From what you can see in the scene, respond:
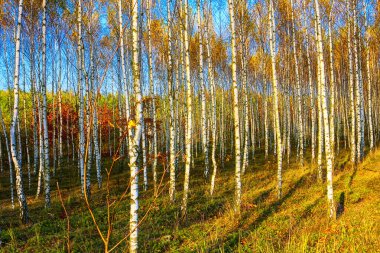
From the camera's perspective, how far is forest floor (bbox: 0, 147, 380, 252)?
5.57 m

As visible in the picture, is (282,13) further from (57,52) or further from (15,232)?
(15,232)

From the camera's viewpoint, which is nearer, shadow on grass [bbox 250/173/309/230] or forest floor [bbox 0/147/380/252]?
forest floor [bbox 0/147/380/252]

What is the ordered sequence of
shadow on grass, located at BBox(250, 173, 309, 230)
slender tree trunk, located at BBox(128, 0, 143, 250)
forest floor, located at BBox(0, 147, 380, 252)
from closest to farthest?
slender tree trunk, located at BBox(128, 0, 143, 250)
forest floor, located at BBox(0, 147, 380, 252)
shadow on grass, located at BBox(250, 173, 309, 230)

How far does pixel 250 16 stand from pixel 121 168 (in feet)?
39.9

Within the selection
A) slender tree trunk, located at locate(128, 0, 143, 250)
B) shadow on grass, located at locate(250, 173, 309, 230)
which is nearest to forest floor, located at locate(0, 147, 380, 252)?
shadow on grass, located at locate(250, 173, 309, 230)

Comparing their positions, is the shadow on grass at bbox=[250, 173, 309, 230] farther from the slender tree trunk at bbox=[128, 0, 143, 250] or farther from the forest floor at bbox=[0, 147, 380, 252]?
the slender tree trunk at bbox=[128, 0, 143, 250]

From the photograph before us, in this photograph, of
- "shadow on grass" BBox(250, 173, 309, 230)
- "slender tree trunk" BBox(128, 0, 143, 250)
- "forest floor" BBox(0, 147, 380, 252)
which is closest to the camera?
"slender tree trunk" BBox(128, 0, 143, 250)

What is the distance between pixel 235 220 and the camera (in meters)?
7.45

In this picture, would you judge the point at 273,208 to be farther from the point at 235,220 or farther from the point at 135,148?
the point at 135,148

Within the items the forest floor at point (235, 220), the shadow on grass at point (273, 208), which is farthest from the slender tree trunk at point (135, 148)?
the shadow on grass at point (273, 208)

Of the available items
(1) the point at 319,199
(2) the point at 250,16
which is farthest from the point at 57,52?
(1) the point at 319,199

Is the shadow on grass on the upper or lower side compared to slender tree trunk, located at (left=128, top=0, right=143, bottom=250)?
lower

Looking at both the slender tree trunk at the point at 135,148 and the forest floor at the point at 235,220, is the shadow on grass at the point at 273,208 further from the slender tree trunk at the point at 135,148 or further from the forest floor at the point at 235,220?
the slender tree trunk at the point at 135,148

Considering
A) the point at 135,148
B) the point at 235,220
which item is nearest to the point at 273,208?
the point at 235,220
